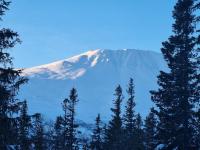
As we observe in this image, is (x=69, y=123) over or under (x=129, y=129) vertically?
over

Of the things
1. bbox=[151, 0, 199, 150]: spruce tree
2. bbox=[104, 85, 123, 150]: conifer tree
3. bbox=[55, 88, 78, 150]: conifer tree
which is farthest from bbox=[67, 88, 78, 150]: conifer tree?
bbox=[151, 0, 199, 150]: spruce tree

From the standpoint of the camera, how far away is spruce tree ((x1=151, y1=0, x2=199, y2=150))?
107ft

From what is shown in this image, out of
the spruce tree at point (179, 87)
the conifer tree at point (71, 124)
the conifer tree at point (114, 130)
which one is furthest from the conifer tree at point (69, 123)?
the spruce tree at point (179, 87)

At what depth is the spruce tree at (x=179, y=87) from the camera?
107 ft

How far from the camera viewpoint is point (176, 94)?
108 ft

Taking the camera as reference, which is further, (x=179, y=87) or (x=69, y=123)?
(x=69, y=123)

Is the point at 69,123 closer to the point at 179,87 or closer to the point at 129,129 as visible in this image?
the point at 129,129

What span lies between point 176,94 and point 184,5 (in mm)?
5949

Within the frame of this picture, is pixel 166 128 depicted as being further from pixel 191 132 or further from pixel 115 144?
pixel 115 144

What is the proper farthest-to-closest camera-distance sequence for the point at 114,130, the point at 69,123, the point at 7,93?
the point at 114,130 → the point at 69,123 → the point at 7,93

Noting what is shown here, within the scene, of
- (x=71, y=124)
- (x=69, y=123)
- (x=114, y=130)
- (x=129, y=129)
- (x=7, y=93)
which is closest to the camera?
(x=7, y=93)

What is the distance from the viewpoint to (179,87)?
32938 mm

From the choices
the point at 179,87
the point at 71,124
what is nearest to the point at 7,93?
the point at 179,87

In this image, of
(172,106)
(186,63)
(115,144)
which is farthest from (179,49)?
(115,144)
